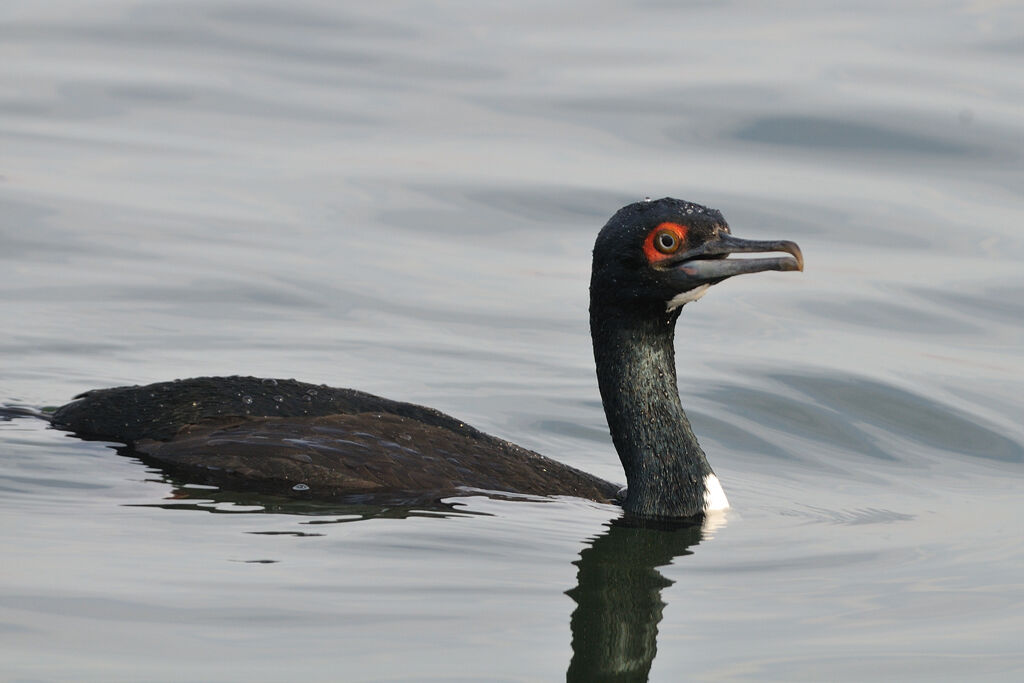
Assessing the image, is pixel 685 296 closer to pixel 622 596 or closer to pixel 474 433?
pixel 474 433

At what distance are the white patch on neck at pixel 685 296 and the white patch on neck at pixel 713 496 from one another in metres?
0.85

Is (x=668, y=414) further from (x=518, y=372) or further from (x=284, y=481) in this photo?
(x=518, y=372)

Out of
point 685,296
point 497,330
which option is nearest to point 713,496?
point 685,296

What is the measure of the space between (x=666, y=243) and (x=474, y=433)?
151cm

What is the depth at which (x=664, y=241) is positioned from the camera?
7.89 m

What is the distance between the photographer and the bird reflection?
6.34 metres

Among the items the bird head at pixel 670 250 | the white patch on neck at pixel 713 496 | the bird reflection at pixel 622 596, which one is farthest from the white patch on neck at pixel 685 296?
the bird reflection at pixel 622 596

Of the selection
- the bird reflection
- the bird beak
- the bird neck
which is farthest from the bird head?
the bird reflection

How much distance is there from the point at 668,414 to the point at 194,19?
1248cm

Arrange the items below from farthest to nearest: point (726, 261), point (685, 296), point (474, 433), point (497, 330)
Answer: point (497, 330)
point (474, 433)
point (685, 296)
point (726, 261)

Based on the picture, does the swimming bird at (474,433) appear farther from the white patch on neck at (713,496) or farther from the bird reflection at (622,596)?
the bird reflection at (622,596)

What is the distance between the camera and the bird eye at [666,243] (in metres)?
7.88

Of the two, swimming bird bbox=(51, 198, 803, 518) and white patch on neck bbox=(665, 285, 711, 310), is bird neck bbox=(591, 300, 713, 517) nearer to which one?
swimming bird bbox=(51, 198, 803, 518)

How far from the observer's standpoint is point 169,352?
37.3 ft
